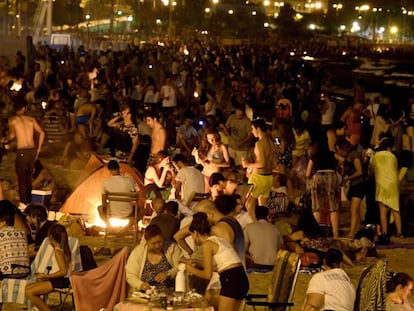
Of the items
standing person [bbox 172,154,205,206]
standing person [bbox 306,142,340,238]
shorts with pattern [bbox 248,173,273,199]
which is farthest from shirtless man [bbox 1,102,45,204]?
standing person [bbox 306,142,340,238]

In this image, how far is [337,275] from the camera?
7602 millimetres

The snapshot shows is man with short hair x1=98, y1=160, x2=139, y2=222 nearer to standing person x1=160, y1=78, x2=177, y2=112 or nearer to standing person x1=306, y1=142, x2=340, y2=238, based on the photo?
standing person x1=306, y1=142, x2=340, y2=238

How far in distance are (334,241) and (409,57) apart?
400ft

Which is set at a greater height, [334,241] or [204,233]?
[204,233]

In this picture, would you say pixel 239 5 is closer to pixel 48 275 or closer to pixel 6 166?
pixel 6 166

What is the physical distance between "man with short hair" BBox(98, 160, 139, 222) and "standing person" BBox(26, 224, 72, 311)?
2977 mm

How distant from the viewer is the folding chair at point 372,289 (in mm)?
7652

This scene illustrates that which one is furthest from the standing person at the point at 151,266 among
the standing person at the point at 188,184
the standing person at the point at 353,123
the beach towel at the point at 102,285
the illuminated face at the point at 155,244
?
the standing person at the point at 353,123

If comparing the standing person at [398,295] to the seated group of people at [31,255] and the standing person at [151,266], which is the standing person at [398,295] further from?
the seated group of people at [31,255]

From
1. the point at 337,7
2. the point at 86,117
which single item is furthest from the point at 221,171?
the point at 337,7

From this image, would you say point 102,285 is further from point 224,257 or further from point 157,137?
point 157,137

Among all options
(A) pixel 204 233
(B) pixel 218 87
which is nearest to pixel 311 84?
(B) pixel 218 87

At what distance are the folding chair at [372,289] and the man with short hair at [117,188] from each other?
168 inches

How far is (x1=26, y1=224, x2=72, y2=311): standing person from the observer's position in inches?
327
